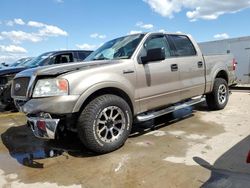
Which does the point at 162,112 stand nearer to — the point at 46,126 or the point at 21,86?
the point at 46,126

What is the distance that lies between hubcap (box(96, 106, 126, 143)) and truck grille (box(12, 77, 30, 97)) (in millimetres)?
1256

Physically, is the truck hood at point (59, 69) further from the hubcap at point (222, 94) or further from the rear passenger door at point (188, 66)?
the hubcap at point (222, 94)

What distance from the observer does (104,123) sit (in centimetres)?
→ 470

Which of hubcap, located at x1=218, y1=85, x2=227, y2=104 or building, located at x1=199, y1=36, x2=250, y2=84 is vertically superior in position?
building, located at x1=199, y1=36, x2=250, y2=84

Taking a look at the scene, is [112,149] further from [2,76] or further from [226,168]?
[2,76]

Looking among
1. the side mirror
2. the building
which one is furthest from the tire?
the building

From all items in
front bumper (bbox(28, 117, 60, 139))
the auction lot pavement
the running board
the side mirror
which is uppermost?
the side mirror

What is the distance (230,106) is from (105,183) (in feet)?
17.6

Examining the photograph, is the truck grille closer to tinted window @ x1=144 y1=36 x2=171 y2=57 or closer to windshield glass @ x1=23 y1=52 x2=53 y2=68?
tinted window @ x1=144 y1=36 x2=171 y2=57

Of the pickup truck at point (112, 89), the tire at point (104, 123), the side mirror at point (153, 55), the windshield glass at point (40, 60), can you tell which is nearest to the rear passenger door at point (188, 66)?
the pickup truck at point (112, 89)

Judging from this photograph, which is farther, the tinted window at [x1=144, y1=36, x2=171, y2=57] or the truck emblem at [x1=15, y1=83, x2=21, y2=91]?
the tinted window at [x1=144, y1=36, x2=171, y2=57]

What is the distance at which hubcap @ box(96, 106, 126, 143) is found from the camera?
15.3 feet

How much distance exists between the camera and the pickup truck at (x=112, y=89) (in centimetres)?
435

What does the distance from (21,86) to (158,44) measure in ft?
8.59
